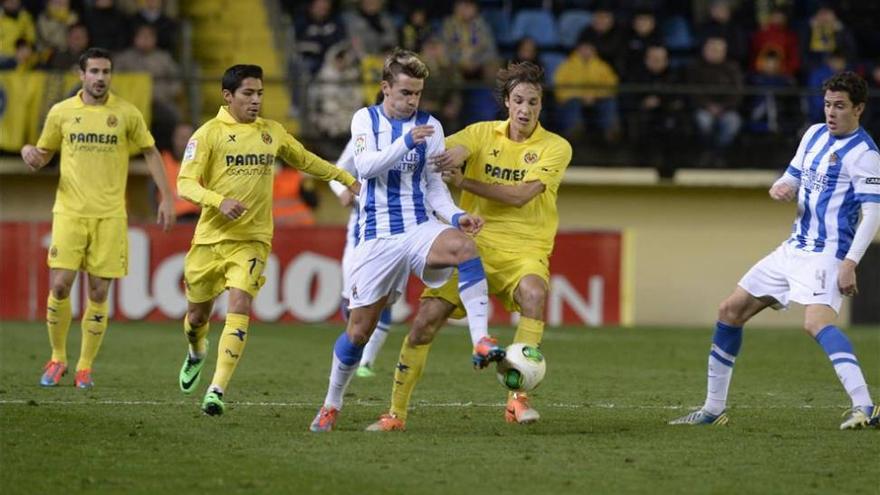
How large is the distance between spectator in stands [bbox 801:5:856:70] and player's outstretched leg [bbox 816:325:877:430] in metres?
14.3

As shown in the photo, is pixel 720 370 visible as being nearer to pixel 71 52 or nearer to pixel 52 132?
pixel 52 132

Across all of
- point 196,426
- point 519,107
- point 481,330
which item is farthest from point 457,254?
point 196,426

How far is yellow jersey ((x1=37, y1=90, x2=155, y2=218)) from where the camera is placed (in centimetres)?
1212

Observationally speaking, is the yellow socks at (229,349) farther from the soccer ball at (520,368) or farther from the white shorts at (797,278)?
the white shorts at (797,278)

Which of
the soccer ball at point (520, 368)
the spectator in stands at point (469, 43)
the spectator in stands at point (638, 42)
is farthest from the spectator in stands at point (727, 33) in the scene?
the soccer ball at point (520, 368)

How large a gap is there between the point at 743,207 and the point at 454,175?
13798 millimetres

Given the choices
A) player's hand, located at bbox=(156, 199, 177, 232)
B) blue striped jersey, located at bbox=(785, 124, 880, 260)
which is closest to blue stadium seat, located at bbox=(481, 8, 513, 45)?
player's hand, located at bbox=(156, 199, 177, 232)

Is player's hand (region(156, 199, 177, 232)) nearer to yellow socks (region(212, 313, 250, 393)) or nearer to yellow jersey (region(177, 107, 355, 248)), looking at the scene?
yellow jersey (region(177, 107, 355, 248))

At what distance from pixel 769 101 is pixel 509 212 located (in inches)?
519

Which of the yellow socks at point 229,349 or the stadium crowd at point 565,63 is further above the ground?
the stadium crowd at point 565,63

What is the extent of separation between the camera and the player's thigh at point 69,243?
1210 cm

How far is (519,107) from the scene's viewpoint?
970 cm

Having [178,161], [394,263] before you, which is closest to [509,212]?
[394,263]

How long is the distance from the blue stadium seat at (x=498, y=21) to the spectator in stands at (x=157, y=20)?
4.57m
